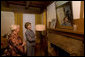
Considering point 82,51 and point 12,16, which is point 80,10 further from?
point 12,16

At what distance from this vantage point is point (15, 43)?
779 millimetres

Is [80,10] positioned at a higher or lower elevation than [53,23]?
higher

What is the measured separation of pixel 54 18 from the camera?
4.98 ft

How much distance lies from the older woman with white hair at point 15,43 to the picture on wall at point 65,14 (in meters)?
0.76

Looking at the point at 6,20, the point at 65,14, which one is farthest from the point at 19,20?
the point at 65,14

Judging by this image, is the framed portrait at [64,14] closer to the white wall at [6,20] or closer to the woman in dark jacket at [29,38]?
the woman in dark jacket at [29,38]

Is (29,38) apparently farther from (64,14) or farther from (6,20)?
(64,14)

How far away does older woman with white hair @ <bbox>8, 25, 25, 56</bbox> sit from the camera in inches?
29.6

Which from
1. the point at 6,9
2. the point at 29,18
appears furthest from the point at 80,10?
the point at 6,9

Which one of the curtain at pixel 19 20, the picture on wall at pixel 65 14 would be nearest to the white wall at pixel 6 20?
the curtain at pixel 19 20

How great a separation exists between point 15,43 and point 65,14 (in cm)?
89

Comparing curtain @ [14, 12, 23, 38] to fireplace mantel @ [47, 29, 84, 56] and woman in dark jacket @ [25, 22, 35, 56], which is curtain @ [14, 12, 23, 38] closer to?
woman in dark jacket @ [25, 22, 35, 56]

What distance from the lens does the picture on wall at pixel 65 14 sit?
1147mm

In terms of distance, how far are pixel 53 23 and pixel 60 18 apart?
0.19 metres
